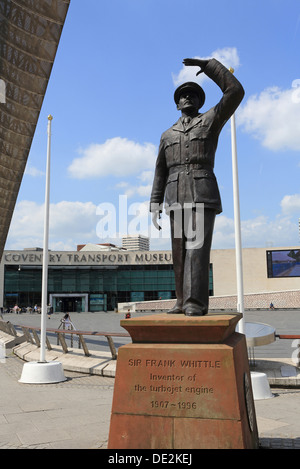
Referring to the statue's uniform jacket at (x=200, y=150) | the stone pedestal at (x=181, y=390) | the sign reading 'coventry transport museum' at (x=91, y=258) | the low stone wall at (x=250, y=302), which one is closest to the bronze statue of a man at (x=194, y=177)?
the statue's uniform jacket at (x=200, y=150)

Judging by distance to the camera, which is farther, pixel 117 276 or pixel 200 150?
pixel 117 276

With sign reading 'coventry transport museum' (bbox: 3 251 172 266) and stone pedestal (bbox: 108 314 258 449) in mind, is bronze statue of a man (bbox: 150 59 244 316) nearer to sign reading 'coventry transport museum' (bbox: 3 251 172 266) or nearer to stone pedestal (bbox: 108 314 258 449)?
stone pedestal (bbox: 108 314 258 449)

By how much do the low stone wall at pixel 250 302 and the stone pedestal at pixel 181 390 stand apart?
151ft

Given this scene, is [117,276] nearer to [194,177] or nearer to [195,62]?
[194,177]

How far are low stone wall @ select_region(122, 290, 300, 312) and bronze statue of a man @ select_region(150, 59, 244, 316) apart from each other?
149 feet

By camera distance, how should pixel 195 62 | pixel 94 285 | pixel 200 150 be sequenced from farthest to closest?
1. pixel 94 285
2. pixel 200 150
3. pixel 195 62

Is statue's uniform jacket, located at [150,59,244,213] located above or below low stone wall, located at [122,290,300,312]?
above

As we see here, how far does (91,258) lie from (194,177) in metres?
52.9

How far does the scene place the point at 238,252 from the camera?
29.2ft

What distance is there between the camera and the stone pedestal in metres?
3.63

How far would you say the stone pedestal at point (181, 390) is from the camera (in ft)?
11.9

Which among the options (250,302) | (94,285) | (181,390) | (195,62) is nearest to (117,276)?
(94,285)

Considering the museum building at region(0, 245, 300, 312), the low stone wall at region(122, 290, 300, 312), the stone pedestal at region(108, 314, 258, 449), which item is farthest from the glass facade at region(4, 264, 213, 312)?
the stone pedestal at region(108, 314, 258, 449)

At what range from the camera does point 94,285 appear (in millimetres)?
58062
